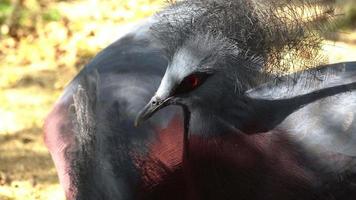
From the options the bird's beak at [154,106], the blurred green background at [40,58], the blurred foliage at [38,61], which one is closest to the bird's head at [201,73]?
the bird's beak at [154,106]

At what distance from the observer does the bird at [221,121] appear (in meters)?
2.06

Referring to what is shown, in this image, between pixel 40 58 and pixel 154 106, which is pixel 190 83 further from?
pixel 40 58

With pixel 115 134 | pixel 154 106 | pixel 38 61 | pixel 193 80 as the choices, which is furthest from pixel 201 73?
pixel 38 61

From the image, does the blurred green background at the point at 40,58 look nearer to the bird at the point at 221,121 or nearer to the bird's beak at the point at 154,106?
the bird at the point at 221,121

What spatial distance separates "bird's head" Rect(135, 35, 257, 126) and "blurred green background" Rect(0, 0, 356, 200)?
44.6 inches

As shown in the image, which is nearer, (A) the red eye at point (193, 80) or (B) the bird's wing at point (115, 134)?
(A) the red eye at point (193, 80)

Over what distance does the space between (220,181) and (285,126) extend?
0.94 feet

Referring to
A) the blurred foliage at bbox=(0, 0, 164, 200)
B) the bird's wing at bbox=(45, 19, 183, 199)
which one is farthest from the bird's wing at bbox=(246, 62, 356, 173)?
the blurred foliage at bbox=(0, 0, 164, 200)

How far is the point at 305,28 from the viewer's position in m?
2.10

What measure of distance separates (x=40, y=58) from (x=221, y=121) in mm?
2192

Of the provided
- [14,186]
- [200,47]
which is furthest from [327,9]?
[14,186]

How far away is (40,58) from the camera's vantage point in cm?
412

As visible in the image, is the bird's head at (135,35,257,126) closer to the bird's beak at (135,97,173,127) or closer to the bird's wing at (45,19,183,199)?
the bird's beak at (135,97,173,127)

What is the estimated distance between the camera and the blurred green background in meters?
3.30
